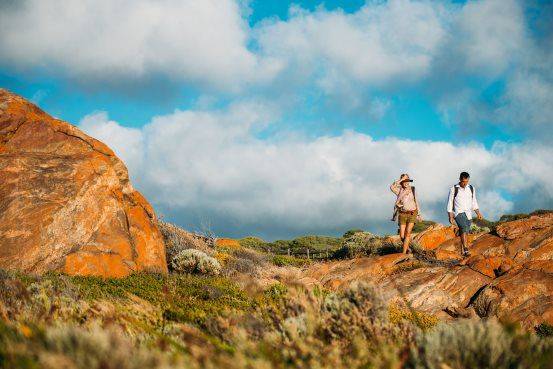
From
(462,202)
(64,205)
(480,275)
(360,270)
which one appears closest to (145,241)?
(64,205)

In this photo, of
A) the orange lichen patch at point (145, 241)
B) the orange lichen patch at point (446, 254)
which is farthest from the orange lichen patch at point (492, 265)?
the orange lichen patch at point (145, 241)

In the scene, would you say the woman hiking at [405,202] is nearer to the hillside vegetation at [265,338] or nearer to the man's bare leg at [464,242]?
the man's bare leg at [464,242]

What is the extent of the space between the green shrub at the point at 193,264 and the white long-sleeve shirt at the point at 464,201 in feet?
27.1

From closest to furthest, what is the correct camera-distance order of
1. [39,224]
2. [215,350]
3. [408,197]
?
[215,350] → [39,224] → [408,197]

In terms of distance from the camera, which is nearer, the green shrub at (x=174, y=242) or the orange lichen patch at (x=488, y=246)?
the orange lichen patch at (x=488, y=246)

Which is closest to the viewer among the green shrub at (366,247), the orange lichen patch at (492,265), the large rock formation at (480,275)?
the large rock formation at (480,275)

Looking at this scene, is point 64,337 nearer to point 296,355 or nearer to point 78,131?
point 296,355

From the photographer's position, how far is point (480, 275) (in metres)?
13.6

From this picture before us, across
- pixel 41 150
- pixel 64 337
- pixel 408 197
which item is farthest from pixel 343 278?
pixel 64 337

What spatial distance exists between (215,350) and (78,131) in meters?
14.5

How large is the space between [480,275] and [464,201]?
7.52 ft

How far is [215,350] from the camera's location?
3.38 meters

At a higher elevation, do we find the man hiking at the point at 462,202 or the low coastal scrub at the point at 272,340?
the man hiking at the point at 462,202

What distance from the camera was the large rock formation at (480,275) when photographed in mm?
11836
